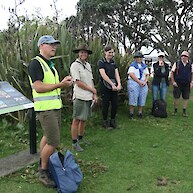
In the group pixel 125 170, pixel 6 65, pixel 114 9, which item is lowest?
pixel 125 170

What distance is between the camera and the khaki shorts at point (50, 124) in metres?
3.86

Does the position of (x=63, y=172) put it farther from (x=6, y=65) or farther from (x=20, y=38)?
(x=20, y=38)

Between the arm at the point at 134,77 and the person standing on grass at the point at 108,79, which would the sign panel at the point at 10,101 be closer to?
the person standing on grass at the point at 108,79

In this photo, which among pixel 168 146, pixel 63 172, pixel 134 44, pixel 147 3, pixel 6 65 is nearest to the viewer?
pixel 63 172

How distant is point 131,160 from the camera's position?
16.3ft

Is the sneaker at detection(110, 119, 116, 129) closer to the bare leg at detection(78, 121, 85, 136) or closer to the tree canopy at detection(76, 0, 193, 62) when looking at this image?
the bare leg at detection(78, 121, 85, 136)

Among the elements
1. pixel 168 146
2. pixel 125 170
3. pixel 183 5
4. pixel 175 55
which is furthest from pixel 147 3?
pixel 125 170

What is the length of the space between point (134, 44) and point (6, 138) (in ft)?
62.5

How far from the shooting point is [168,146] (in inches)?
225

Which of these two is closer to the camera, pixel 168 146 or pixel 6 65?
pixel 168 146

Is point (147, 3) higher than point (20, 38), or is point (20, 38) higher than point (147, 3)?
point (147, 3)

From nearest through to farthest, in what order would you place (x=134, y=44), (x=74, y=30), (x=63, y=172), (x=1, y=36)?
(x=63, y=172)
(x=1, y=36)
(x=74, y=30)
(x=134, y=44)

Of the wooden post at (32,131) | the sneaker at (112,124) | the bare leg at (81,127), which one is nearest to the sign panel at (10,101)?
the wooden post at (32,131)

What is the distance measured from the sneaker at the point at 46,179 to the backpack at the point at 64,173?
0.23 ft
